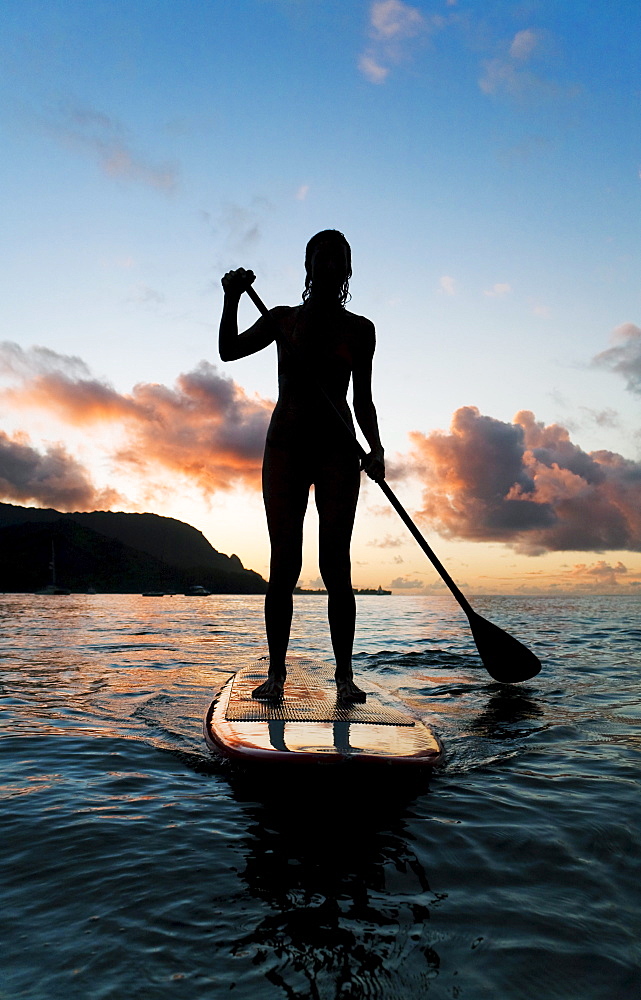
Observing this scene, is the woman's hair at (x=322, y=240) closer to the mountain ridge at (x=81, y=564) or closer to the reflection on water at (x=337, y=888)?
the reflection on water at (x=337, y=888)

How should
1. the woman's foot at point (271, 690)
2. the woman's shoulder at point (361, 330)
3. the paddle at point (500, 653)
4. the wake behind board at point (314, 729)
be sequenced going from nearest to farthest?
the wake behind board at point (314, 729), the woman's foot at point (271, 690), the woman's shoulder at point (361, 330), the paddle at point (500, 653)

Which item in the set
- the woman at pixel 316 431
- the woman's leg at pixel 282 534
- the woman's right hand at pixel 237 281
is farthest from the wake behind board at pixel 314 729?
the woman's right hand at pixel 237 281

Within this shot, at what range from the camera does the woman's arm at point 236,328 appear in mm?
4684

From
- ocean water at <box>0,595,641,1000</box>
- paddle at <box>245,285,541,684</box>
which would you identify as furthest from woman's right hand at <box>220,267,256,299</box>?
ocean water at <box>0,595,641,1000</box>

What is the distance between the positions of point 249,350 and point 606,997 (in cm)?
430

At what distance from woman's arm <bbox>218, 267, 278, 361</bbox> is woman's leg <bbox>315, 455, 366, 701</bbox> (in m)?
1.12

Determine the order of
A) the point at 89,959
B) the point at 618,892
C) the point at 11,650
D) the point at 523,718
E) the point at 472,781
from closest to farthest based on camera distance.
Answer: the point at 89,959
the point at 618,892
the point at 472,781
the point at 523,718
the point at 11,650

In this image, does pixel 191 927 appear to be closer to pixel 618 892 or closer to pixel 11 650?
pixel 618 892

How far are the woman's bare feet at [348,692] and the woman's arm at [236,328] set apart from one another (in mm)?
2548

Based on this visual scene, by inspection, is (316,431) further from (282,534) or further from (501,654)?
(501,654)

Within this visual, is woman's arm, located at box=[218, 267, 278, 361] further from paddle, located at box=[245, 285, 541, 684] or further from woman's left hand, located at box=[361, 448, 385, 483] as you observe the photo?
paddle, located at box=[245, 285, 541, 684]

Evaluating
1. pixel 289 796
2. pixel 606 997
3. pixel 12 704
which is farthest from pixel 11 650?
pixel 606 997

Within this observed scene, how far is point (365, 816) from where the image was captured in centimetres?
277

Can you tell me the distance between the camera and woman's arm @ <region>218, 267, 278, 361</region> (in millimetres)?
4684
